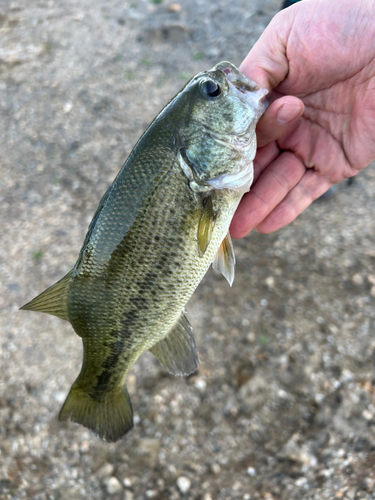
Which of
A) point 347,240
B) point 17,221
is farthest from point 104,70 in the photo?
point 347,240

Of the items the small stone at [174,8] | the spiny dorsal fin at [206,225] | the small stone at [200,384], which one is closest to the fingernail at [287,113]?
the spiny dorsal fin at [206,225]

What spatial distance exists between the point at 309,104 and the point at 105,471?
128 inches

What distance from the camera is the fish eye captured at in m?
2.26

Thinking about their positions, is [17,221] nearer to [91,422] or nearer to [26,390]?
[26,390]

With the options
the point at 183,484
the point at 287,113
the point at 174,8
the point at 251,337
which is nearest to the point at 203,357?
the point at 251,337

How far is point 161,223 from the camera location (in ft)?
7.07

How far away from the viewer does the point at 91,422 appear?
243 centimetres

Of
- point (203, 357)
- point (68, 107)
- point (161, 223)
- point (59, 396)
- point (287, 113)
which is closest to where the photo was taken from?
point (161, 223)

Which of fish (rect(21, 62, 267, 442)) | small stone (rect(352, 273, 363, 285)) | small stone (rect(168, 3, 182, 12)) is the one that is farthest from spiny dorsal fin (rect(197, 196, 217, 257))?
small stone (rect(168, 3, 182, 12))

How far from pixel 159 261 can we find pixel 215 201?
48cm

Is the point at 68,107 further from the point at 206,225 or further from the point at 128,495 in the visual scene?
the point at 128,495

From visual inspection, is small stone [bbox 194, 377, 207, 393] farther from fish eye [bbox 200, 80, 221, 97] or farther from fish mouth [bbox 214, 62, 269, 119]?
fish eye [bbox 200, 80, 221, 97]

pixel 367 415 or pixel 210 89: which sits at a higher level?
pixel 210 89

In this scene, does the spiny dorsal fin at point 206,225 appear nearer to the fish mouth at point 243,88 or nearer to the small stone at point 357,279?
the fish mouth at point 243,88
